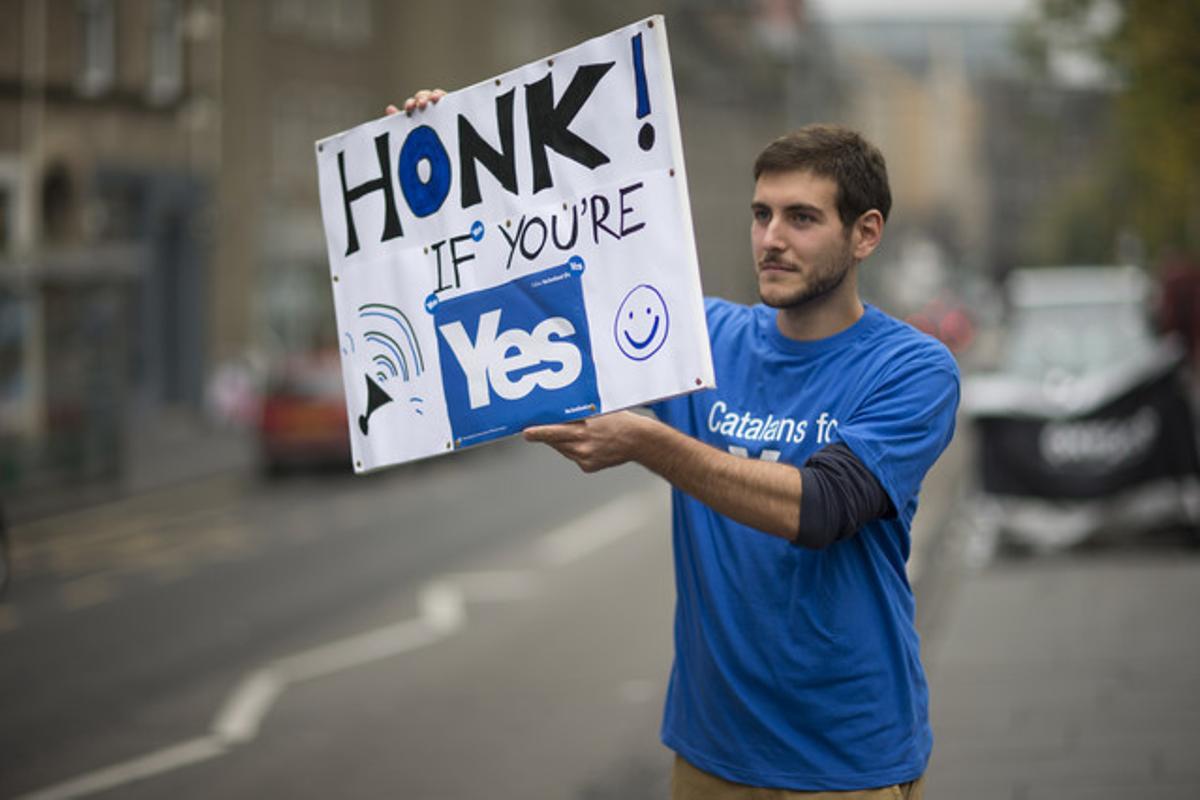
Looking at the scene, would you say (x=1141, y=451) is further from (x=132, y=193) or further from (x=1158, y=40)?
(x=132, y=193)

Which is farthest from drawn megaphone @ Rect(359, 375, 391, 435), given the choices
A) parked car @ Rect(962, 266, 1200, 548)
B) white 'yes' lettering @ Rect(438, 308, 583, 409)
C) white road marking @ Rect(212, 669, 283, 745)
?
parked car @ Rect(962, 266, 1200, 548)

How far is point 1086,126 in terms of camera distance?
105 feet

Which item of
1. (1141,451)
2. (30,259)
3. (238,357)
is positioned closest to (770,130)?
(238,357)

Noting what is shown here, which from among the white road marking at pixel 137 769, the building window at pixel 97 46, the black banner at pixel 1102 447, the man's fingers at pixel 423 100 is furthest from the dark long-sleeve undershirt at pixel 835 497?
the building window at pixel 97 46

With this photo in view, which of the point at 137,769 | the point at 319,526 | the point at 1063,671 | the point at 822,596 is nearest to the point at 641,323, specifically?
the point at 822,596

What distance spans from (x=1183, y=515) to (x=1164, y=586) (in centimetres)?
146

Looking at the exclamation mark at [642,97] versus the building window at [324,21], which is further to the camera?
the building window at [324,21]

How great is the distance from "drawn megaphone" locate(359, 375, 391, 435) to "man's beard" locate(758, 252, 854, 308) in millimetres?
894

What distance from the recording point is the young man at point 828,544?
3295mm

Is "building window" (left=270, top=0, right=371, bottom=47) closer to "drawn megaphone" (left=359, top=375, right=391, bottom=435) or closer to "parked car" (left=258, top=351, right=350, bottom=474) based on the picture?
"parked car" (left=258, top=351, right=350, bottom=474)

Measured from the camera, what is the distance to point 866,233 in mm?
3430

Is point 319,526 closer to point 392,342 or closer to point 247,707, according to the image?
point 247,707

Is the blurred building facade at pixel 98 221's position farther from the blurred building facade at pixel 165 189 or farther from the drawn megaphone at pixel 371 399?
the drawn megaphone at pixel 371 399

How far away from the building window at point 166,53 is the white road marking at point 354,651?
1574cm
